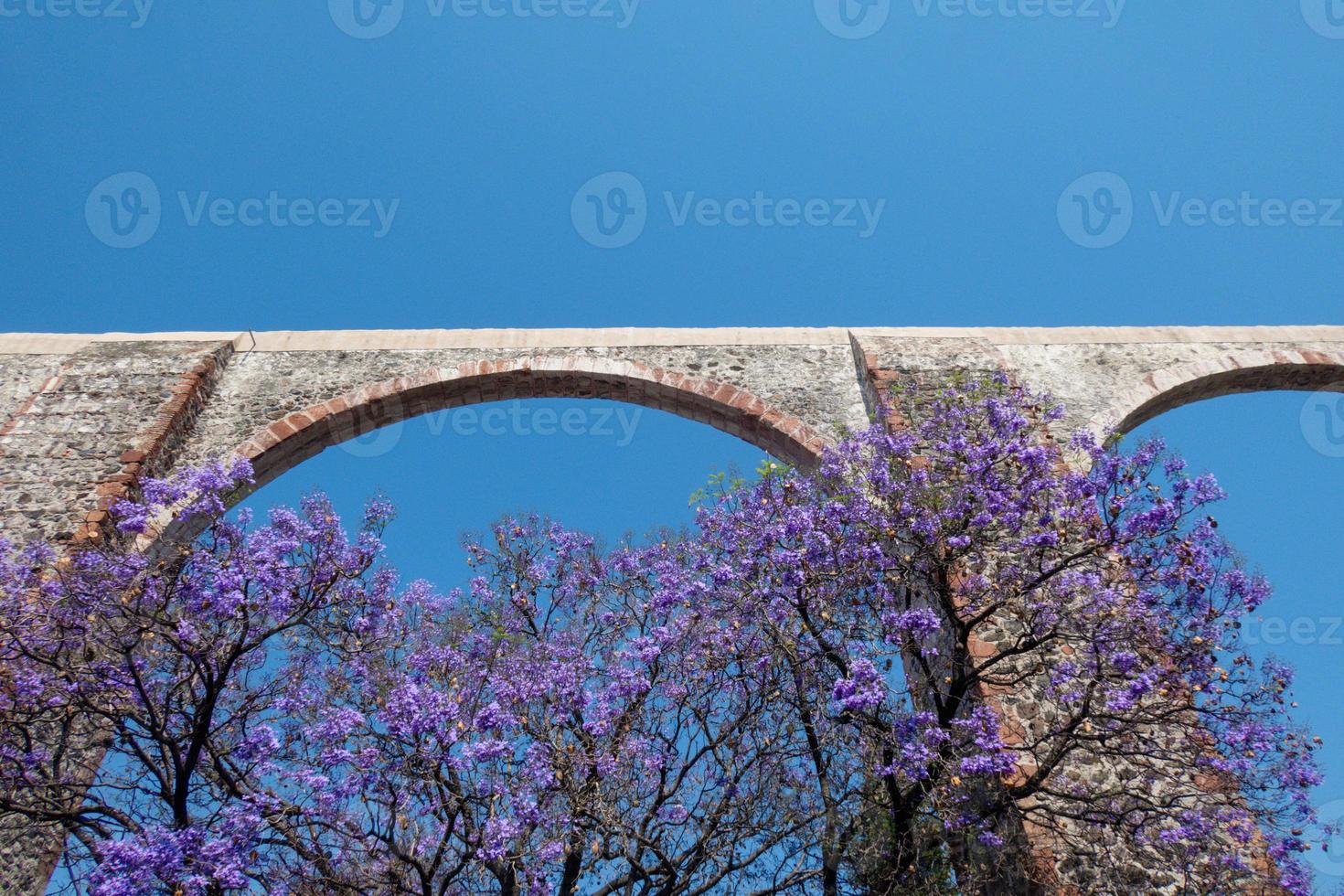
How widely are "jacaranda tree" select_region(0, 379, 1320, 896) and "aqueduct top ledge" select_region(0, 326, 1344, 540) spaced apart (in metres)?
1.99

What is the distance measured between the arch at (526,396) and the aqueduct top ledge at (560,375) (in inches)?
0.5

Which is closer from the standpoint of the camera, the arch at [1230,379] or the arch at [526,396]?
the arch at [526,396]

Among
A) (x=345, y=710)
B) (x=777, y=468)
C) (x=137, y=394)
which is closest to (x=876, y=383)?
(x=777, y=468)

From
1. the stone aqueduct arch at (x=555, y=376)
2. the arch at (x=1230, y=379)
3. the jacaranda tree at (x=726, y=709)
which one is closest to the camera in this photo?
the jacaranda tree at (x=726, y=709)

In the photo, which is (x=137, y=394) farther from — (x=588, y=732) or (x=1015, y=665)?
(x=1015, y=665)

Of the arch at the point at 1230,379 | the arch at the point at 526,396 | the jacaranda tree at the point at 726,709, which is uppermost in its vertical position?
the arch at the point at 1230,379

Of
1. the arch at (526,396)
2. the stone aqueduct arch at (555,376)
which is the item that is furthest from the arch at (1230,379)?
the arch at (526,396)

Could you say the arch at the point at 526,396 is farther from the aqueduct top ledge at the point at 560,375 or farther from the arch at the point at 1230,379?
the arch at the point at 1230,379

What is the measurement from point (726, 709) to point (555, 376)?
376cm

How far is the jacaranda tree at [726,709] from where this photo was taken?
A: 12.7 feet

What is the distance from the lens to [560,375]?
7.59m

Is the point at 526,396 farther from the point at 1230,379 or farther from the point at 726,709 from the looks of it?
the point at 1230,379

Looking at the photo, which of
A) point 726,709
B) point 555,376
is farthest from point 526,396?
point 726,709

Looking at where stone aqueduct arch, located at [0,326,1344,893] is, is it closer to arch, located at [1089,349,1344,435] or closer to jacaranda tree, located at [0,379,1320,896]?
arch, located at [1089,349,1344,435]
